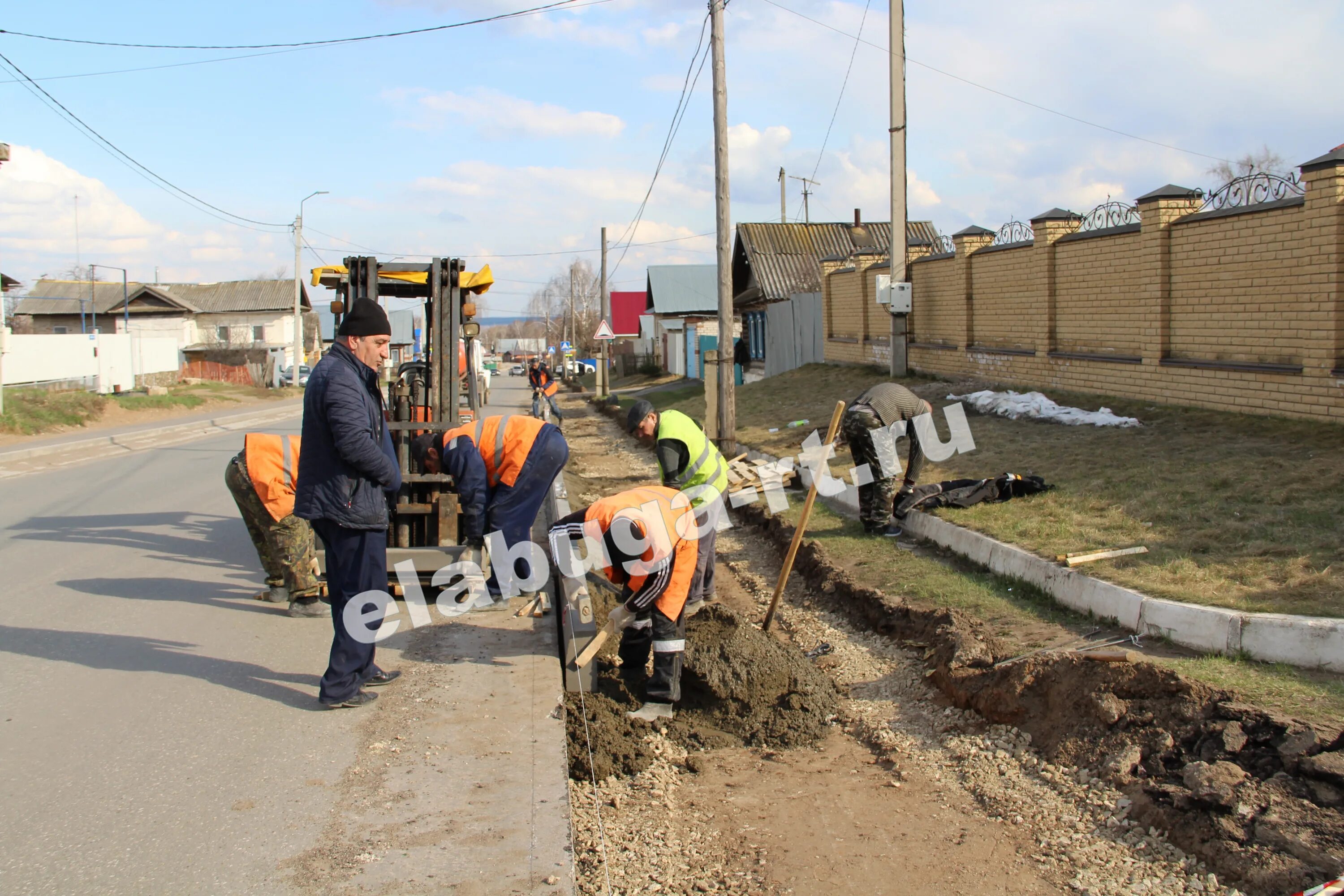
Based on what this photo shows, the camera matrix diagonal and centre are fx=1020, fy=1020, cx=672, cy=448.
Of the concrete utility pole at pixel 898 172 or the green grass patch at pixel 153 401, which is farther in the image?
the green grass patch at pixel 153 401

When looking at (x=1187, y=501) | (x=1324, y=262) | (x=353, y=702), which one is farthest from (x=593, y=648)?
(x=1324, y=262)

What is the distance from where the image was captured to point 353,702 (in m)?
4.86

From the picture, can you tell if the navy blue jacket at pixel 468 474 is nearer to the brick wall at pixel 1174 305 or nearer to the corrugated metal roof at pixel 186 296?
the brick wall at pixel 1174 305

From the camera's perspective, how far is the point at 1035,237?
14.3m

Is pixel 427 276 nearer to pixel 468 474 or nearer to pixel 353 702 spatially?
pixel 468 474

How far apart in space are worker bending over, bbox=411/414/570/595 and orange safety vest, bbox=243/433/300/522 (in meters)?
0.85

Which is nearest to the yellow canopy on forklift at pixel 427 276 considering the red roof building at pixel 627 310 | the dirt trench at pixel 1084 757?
the dirt trench at pixel 1084 757

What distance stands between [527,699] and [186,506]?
793 centimetres

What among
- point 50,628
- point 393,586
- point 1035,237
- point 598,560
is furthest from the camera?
point 1035,237

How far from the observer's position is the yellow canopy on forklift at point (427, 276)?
8.26 metres

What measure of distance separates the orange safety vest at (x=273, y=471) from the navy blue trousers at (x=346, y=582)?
6.82ft

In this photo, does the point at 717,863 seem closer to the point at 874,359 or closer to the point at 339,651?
the point at 339,651

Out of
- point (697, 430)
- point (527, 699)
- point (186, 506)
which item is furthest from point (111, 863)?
point (186, 506)

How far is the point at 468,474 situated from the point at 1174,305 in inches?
337
